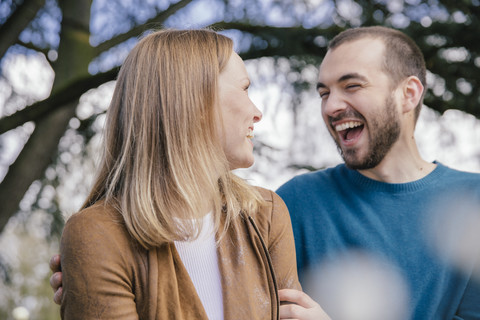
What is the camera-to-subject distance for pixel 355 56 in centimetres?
221

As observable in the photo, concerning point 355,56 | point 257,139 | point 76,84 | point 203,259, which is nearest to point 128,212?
point 203,259

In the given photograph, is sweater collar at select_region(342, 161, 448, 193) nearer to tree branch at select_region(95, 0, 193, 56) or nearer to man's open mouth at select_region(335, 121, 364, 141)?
man's open mouth at select_region(335, 121, 364, 141)

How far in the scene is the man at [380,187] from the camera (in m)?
1.94

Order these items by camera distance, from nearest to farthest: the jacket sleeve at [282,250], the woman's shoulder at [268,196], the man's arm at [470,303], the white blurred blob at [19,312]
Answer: the jacket sleeve at [282,250]
the woman's shoulder at [268,196]
the man's arm at [470,303]
the white blurred blob at [19,312]

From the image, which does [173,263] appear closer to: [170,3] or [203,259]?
[203,259]

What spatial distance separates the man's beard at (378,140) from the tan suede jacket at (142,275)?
789 millimetres

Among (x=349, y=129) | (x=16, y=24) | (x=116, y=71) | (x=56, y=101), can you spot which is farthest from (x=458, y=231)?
(x=16, y=24)

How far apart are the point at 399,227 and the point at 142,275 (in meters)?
1.07

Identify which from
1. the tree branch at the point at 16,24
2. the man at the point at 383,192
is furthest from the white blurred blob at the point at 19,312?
the man at the point at 383,192

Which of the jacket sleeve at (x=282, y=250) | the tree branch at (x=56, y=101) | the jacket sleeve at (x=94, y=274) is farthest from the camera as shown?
the tree branch at (x=56, y=101)

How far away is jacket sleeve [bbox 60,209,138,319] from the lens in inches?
49.6

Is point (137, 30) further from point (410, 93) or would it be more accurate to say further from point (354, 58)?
point (410, 93)

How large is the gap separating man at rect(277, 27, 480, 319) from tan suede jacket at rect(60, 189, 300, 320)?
64 cm

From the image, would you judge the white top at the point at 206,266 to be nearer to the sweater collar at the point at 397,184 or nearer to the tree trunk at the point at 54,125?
the sweater collar at the point at 397,184
